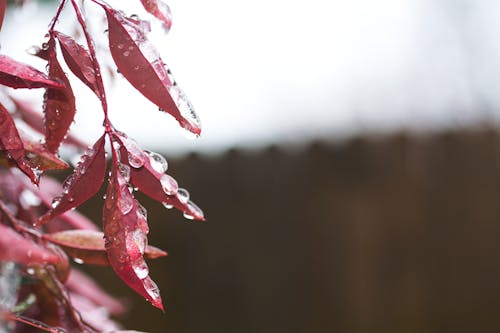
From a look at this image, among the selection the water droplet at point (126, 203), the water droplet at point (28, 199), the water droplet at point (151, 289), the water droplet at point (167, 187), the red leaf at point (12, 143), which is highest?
the red leaf at point (12, 143)

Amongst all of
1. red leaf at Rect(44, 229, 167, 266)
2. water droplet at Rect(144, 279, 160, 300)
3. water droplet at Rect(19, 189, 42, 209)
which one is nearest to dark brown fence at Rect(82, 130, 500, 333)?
water droplet at Rect(19, 189, 42, 209)

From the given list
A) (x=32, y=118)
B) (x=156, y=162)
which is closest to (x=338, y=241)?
(x=32, y=118)

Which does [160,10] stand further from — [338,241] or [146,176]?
[338,241]

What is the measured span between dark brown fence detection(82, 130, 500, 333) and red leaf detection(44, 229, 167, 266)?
94.9 inches

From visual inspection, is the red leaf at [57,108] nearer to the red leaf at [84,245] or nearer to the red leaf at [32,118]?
the red leaf at [84,245]

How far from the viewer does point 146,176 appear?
0.41 m

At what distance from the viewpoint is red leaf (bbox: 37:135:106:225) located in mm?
409

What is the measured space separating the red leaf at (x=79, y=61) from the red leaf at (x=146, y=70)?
0.02m

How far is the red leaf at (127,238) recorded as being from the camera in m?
0.37

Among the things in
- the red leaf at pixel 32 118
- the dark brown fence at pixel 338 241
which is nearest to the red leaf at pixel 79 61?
the red leaf at pixel 32 118

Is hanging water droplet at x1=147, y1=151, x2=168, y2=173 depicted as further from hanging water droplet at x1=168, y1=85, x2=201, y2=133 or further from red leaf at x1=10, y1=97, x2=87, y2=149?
red leaf at x1=10, y1=97, x2=87, y2=149

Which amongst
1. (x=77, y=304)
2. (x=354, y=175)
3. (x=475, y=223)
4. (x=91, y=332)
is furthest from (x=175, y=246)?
(x=91, y=332)

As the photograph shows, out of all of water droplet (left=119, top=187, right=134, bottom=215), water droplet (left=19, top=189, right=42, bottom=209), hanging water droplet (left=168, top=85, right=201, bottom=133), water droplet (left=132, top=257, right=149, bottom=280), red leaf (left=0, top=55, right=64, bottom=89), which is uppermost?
red leaf (left=0, top=55, right=64, bottom=89)

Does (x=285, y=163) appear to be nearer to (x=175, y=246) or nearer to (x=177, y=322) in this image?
(x=175, y=246)
